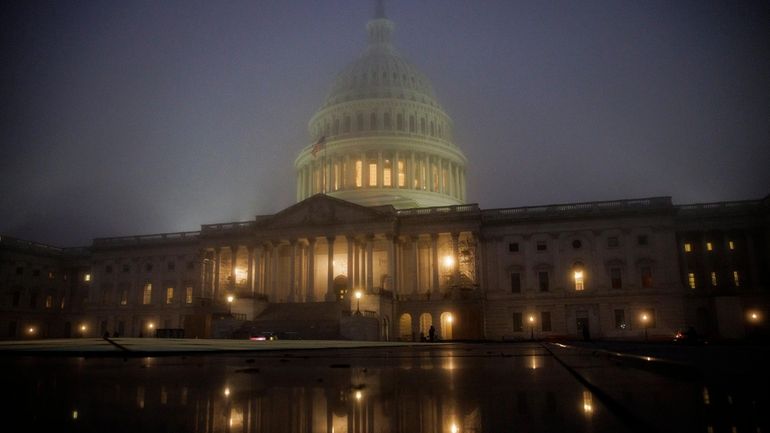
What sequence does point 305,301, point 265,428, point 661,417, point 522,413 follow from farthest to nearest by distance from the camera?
point 305,301, point 522,413, point 265,428, point 661,417

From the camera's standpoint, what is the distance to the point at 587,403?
331 cm

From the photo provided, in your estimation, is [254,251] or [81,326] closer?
[254,251]

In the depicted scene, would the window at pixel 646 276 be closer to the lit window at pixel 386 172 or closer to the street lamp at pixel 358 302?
the street lamp at pixel 358 302

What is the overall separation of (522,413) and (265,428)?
1421 mm

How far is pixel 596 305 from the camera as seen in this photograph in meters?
59.9

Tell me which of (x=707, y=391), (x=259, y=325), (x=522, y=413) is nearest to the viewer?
(x=522, y=413)

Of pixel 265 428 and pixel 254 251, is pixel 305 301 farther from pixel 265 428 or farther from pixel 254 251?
pixel 265 428

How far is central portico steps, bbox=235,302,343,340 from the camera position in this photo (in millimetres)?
51000

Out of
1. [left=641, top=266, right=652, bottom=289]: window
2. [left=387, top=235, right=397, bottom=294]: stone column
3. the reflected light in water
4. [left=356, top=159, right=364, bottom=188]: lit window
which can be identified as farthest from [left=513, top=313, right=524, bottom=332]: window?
the reflected light in water

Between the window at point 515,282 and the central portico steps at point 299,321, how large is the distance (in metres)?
20.1

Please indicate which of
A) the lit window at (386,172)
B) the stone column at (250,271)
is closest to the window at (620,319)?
the lit window at (386,172)

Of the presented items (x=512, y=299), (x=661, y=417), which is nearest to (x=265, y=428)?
(x=661, y=417)

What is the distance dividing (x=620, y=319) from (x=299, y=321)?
3462 cm

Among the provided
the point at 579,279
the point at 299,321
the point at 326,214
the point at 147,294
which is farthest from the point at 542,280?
the point at 147,294
